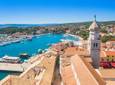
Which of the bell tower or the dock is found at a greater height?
the bell tower

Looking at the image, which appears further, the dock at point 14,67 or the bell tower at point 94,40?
the dock at point 14,67

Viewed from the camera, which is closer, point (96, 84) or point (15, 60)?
point (96, 84)

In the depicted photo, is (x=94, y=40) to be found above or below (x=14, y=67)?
above

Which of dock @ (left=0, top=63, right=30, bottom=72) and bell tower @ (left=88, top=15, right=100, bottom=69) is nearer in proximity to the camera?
bell tower @ (left=88, top=15, right=100, bottom=69)

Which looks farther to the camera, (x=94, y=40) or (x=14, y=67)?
(x=14, y=67)

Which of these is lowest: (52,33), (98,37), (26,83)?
(52,33)

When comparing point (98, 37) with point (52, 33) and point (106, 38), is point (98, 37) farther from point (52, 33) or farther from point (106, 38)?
point (52, 33)

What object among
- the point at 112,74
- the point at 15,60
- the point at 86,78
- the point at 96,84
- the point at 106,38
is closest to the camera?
the point at 96,84

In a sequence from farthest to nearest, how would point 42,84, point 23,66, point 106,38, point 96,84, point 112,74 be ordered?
point 106,38 → point 23,66 → point 112,74 → point 42,84 → point 96,84

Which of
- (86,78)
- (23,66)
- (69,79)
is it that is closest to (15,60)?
(23,66)

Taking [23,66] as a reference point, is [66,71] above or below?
above

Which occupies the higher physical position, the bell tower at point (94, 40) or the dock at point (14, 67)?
the bell tower at point (94, 40)
